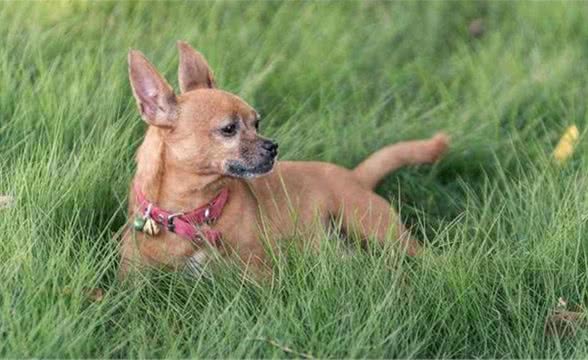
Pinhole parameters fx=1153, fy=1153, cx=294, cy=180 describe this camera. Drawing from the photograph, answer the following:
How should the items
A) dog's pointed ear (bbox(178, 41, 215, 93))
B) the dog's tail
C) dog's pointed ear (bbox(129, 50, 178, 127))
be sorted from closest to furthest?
dog's pointed ear (bbox(129, 50, 178, 127)) < dog's pointed ear (bbox(178, 41, 215, 93)) < the dog's tail

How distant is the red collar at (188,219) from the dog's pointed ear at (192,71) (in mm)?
487

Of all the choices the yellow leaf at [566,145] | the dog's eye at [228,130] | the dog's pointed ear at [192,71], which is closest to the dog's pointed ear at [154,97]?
the dog's eye at [228,130]

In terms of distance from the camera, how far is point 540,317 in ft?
12.2

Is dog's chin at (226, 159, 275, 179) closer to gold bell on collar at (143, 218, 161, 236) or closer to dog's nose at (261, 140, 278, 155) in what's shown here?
dog's nose at (261, 140, 278, 155)

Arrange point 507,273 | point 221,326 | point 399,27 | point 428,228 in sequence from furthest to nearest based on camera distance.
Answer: point 399,27, point 428,228, point 507,273, point 221,326

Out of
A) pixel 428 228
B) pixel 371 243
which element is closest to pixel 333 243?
pixel 371 243

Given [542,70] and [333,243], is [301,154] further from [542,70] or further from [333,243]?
[542,70]

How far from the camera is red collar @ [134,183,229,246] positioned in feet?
13.4

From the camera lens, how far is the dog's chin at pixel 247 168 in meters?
4.10

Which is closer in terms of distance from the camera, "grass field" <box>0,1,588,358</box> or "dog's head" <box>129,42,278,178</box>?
"grass field" <box>0,1,588,358</box>

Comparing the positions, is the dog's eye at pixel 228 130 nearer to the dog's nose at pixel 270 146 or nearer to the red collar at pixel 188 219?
the dog's nose at pixel 270 146

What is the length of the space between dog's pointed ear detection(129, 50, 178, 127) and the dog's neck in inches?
2.5

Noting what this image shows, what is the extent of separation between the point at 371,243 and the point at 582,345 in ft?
2.93

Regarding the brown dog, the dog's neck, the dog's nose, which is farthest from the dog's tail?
the dog's neck
